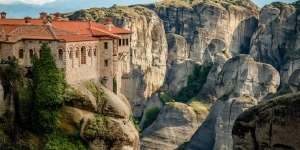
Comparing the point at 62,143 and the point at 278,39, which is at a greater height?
the point at 278,39

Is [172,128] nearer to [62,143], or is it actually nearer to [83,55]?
[83,55]

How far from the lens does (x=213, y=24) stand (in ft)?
422

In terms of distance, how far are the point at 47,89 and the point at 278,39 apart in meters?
68.5

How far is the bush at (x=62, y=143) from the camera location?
45156 millimetres

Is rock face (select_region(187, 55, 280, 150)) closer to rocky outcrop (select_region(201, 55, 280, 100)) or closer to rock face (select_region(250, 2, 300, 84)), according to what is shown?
rocky outcrop (select_region(201, 55, 280, 100))

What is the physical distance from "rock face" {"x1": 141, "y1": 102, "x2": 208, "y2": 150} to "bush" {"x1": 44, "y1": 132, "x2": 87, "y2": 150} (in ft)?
101

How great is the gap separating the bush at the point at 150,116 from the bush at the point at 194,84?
Answer: 22.4ft

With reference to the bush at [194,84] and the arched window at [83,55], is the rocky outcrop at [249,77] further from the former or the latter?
the arched window at [83,55]

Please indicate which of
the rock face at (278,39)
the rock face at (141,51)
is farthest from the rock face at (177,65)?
the rock face at (278,39)

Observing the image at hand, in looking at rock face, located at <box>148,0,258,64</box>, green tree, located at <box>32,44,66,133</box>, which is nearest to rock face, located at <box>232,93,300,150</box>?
green tree, located at <box>32,44,66,133</box>

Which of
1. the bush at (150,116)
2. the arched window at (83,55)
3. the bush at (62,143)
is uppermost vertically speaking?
the arched window at (83,55)

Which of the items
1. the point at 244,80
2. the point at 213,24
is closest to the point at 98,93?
the point at 244,80

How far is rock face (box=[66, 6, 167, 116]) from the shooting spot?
100750mm

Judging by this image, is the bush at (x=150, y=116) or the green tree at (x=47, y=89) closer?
the green tree at (x=47, y=89)
